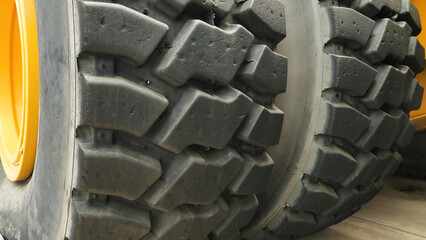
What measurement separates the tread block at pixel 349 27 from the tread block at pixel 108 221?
0.52 meters

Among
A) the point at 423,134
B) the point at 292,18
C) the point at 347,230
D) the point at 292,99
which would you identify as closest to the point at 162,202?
the point at 292,99

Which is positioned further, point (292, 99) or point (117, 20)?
point (292, 99)

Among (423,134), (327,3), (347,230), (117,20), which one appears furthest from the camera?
(423,134)

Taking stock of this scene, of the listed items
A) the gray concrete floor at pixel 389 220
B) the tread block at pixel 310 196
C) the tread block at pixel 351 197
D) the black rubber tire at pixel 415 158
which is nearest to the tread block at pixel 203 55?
the tread block at pixel 310 196

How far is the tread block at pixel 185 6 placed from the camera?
56 cm

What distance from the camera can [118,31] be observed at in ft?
1.70

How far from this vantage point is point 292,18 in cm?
84

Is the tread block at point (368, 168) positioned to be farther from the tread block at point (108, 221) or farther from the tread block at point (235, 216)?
the tread block at point (108, 221)

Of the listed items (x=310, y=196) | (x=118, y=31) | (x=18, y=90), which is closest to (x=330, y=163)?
(x=310, y=196)

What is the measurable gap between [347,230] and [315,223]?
299 mm

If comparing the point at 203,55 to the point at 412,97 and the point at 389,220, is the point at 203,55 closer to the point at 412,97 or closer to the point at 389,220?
the point at 412,97

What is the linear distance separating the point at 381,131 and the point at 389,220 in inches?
21.1

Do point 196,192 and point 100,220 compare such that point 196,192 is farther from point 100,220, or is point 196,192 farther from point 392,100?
point 392,100

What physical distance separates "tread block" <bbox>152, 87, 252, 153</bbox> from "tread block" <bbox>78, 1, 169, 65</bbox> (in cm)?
10
